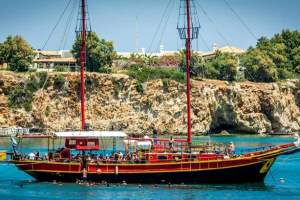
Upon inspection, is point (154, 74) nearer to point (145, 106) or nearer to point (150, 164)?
point (145, 106)

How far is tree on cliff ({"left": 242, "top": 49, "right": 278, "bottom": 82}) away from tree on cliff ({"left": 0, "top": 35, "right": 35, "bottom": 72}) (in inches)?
1569

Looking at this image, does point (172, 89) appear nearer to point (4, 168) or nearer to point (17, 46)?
point (17, 46)

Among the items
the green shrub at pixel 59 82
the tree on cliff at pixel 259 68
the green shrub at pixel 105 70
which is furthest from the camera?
the tree on cliff at pixel 259 68

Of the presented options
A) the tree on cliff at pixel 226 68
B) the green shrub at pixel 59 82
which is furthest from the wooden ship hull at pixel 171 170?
the tree on cliff at pixel 226 68

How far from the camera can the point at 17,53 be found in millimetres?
144375

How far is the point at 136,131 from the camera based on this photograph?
140 meters

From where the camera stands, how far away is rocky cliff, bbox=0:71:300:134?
138m

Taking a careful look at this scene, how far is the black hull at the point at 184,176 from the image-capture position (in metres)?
63.3

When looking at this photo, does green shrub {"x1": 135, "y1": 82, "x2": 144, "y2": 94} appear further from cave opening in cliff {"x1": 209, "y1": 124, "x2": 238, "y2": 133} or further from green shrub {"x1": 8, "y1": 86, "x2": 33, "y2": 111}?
green shrub {"x1": 8, "y1": 86, "x2": 33, "y2": 111}

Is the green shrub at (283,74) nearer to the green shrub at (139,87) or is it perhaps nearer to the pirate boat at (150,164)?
the green shrub at (139,87)

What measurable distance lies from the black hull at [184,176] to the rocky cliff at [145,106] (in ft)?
239

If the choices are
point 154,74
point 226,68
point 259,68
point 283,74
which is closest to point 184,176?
point 154,74

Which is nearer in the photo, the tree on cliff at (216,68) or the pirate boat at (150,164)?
the pirate boat at (150,164)

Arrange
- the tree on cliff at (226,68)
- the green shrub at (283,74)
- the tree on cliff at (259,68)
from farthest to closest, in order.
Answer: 1. the green shrub at (283,74)
2. the tree on cliff at (259,68)
3. the tree on cliff at (226,68)
